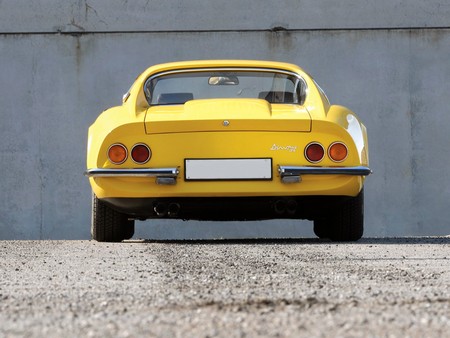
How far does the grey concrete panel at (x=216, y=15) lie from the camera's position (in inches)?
583

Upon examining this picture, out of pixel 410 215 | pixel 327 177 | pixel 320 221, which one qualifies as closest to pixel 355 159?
pixel 327 177

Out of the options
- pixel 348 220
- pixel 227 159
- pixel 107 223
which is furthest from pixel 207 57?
pixel 227 159

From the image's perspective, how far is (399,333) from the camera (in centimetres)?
315

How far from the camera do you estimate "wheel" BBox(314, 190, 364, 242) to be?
24.0 ft

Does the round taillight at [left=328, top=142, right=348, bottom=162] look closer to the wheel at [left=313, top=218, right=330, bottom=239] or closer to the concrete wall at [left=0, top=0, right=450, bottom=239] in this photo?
the wheel at [left=313, top=218, right=330, bottom=239]

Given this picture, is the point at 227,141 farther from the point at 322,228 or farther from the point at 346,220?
the point at 322,228

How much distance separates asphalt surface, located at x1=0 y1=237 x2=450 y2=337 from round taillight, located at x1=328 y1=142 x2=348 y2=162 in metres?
0.57

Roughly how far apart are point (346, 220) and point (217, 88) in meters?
1.26

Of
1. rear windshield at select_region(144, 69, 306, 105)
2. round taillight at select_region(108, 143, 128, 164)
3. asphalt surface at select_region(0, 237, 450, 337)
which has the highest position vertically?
rear windshield at select_region(144, 69, 306, 105)

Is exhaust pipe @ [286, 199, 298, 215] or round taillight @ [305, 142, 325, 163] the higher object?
round taillight @ [305, 142, 325, 163]

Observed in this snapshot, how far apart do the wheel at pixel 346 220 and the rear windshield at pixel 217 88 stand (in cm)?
77

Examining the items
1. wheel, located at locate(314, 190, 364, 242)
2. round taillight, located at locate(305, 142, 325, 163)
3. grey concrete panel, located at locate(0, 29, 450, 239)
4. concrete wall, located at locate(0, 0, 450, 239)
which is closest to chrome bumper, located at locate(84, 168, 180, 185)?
round taillight, located at locate(305, 142, 325, 163)

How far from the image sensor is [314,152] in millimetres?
6863

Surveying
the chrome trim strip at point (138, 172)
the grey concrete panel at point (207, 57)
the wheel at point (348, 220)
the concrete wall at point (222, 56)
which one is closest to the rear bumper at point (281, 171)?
the chrome trim strip at point (138, 172)
